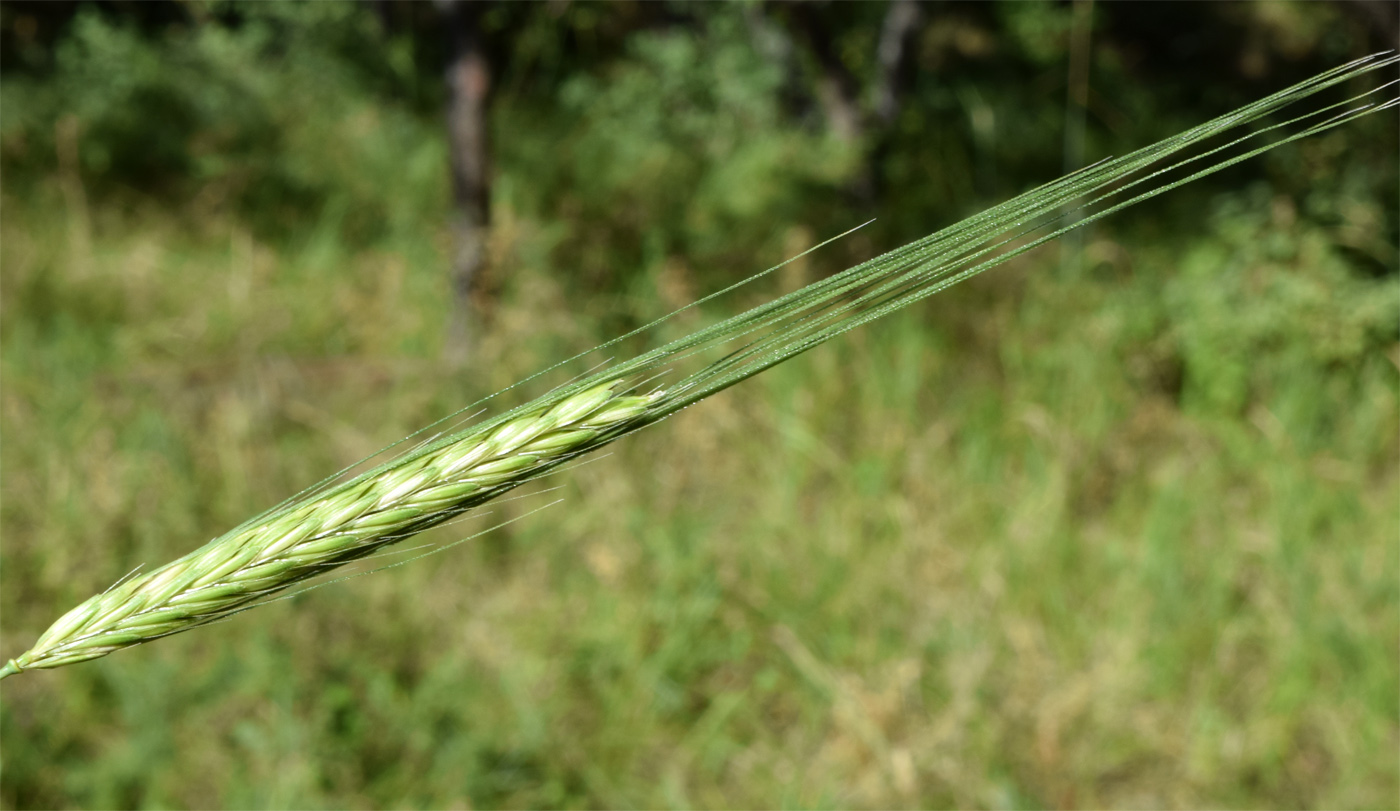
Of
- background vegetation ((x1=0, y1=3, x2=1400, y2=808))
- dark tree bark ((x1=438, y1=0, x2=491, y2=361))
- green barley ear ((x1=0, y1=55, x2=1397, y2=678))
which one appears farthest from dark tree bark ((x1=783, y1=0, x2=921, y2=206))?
green barley ear ((x1=0, y1=55, x2=1397, y2=678))

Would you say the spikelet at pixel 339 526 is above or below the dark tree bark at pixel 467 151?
below

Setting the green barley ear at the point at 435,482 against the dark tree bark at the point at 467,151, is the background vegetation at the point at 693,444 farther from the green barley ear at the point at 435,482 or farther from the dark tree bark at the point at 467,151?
the green barley ear at the point at 435,482

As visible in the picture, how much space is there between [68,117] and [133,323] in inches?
47.6

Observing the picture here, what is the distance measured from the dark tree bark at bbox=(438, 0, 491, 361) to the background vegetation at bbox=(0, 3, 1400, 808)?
0.11 m

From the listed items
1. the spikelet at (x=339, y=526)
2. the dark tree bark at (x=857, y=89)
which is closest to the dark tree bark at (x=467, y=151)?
the dark tree bark at (x=857, y=89)

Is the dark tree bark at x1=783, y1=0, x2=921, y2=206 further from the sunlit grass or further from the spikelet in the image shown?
the spikelet

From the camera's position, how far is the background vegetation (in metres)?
2.21

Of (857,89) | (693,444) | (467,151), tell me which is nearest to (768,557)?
(693,444)

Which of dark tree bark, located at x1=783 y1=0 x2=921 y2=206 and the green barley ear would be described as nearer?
the green barley ear

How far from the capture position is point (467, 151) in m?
3.13

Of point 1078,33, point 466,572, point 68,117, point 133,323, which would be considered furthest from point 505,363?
point 1078,33

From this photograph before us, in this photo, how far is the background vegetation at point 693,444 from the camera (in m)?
2.21

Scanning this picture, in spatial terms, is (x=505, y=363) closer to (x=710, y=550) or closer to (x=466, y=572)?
(x=466, y=572)

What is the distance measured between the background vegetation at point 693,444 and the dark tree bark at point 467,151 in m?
0.11
